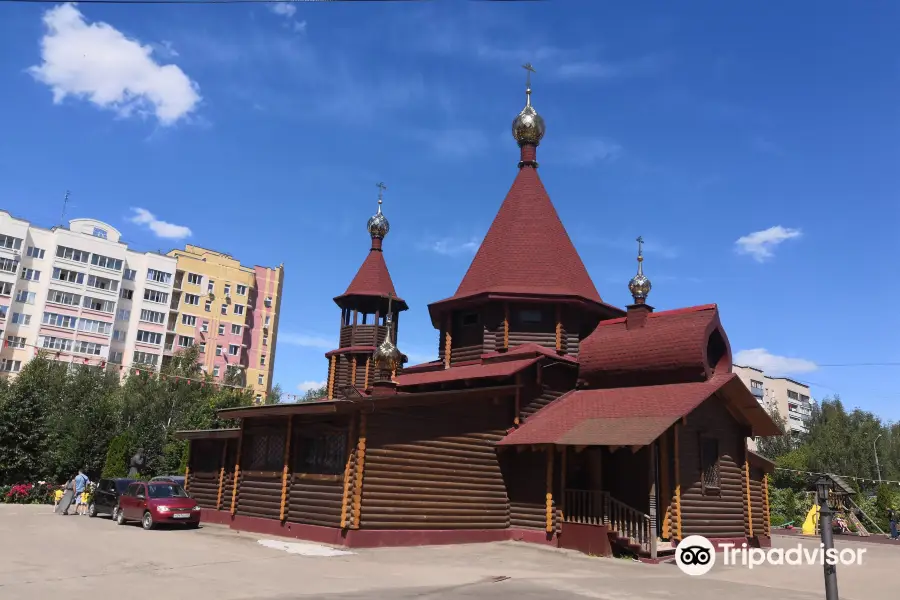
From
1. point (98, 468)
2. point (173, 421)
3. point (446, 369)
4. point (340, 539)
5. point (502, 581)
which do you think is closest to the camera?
point (502, 581)

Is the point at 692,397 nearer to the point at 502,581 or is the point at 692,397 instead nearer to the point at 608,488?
the point at 608,488

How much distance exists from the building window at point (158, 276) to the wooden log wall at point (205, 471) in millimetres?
48111

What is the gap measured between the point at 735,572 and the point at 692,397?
415 cm

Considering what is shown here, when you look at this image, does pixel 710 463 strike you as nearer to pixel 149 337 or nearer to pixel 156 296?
pixel 149 337

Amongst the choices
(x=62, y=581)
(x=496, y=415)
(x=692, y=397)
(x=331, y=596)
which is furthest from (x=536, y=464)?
(x=62, y=581)

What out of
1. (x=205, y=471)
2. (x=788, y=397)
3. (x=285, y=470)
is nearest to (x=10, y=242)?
(x=205, y=471)

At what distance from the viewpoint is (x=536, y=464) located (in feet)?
59.8

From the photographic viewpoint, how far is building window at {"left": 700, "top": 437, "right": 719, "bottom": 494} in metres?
17.2

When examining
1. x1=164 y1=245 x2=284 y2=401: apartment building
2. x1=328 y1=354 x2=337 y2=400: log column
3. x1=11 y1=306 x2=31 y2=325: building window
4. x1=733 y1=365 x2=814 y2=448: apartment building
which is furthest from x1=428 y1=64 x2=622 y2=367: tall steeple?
x1=733 y1=365 x2=814 y2=448: apartment building

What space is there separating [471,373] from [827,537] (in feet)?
42.0

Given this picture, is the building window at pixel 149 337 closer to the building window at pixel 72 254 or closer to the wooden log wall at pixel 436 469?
the building window at pixel 72 254

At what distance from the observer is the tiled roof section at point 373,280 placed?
31.7 meters

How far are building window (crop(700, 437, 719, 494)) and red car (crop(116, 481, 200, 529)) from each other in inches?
544

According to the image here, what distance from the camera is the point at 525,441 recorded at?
17.2 metres
